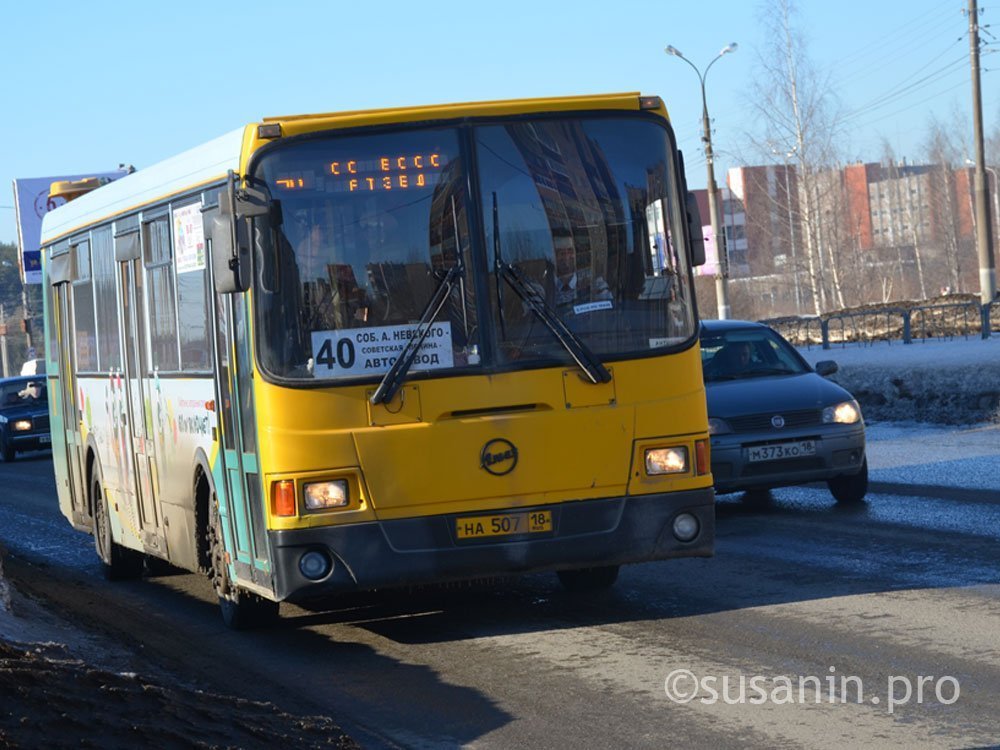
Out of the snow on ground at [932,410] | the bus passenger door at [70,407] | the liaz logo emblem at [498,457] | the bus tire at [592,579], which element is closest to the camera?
the liaz logo emblem at [498,457]

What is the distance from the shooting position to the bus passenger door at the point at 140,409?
36.0 feet

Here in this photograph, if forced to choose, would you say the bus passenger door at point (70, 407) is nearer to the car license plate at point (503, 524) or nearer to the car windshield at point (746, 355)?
the car windshield at point (746, 355)

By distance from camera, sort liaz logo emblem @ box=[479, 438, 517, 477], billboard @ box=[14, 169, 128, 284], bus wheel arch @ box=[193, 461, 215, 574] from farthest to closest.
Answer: billboard @ box=[14, 169, 128, 284] → bus wheel arch @ box=[193, 461, 215, 574] → liaz logo emblem @ box=[479, 438, 517, 477]

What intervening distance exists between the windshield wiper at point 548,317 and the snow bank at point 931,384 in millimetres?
14093

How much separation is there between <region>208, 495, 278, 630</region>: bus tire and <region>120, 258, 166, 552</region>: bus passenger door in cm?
121

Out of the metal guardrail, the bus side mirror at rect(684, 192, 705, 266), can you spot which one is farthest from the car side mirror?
the metal guardrail

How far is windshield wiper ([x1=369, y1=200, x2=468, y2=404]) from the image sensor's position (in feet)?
27.4

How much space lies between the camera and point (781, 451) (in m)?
13.7

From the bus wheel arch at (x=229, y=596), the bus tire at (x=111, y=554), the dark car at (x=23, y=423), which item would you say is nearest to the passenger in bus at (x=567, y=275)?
the bus wheel arch at (x=229, y=596)

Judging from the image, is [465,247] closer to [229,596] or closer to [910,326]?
[229,596]

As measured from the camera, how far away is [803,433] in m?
13.7

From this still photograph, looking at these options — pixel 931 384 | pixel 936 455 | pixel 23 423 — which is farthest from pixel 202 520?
pixel 23 423

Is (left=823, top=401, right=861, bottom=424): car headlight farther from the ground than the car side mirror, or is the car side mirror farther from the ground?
the car side mirror

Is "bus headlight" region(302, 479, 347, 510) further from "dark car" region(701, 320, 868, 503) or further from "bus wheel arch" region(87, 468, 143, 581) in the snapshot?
"dark car" region(701, 320, 868, 503)
